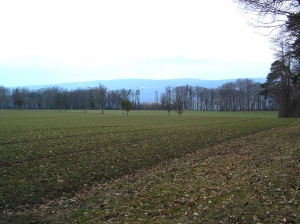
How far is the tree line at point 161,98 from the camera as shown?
13250 centimetres

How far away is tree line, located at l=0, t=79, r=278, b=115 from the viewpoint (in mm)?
132500

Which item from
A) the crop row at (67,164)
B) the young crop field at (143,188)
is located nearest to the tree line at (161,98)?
the crop row at (67,164)

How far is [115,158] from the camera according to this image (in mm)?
15430

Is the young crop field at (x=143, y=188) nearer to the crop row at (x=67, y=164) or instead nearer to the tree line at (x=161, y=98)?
the crop row at (x=67, y=164)

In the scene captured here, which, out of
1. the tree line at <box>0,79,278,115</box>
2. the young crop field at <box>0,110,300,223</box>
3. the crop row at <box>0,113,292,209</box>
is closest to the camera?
the young crop field at <box>0,110,300,223</box>

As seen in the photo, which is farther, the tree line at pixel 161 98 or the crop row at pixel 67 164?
the tree line at pixel 161 98

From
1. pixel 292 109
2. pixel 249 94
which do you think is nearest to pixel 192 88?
pixel 249 94

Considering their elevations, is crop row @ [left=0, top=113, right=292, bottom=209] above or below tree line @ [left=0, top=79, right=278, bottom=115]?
below

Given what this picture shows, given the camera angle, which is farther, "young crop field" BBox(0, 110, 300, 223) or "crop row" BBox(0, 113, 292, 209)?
"crop row" BBox(0, 113, 292, 209)

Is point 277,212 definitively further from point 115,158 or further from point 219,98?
point 219,98

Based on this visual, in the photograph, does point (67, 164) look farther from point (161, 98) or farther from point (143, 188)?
point (161, 98)

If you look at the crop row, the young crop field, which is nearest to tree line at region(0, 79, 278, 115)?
the crop row

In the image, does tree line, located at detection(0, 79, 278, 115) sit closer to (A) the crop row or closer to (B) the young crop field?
(A) the crop row

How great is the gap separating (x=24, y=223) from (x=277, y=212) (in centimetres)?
652
